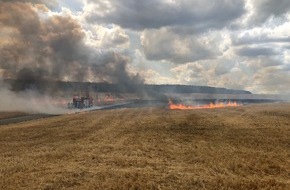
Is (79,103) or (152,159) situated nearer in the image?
(152,159)

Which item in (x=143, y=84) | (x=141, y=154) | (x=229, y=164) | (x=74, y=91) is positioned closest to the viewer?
(x=229, y=164)

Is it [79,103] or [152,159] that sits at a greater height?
[79,103]

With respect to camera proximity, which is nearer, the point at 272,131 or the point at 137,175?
the point at 137,175

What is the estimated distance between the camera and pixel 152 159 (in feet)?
71.6

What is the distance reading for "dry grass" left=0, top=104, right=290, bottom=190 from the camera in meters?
16.8

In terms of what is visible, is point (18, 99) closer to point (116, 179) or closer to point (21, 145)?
point (21, 145)

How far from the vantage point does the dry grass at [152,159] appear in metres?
16.8

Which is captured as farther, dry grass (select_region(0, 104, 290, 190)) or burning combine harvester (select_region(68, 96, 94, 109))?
burning combine harvester (select_region(68, 96, 94, 109))

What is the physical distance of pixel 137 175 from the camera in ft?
58.5

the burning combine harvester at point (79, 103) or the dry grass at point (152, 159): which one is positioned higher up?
the burning combine harvester at point (79, 103)

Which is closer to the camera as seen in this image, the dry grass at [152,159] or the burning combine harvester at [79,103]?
the dry grass at [152,159]

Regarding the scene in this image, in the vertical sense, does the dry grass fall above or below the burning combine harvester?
below

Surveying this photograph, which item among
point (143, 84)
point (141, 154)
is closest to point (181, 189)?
point (141, 154)

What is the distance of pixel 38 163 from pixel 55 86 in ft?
390
